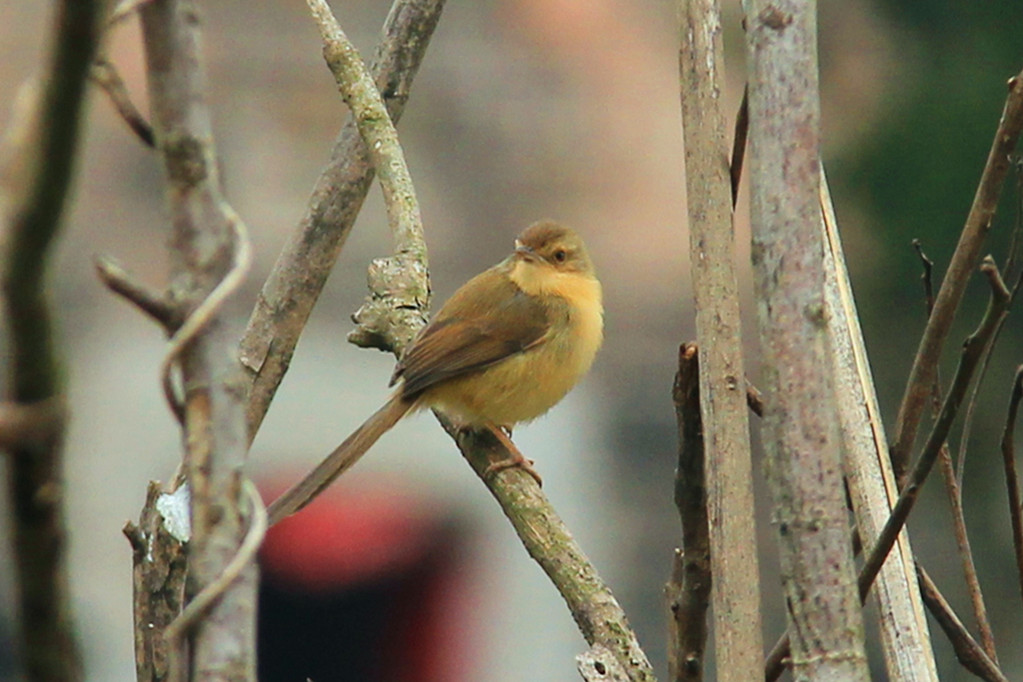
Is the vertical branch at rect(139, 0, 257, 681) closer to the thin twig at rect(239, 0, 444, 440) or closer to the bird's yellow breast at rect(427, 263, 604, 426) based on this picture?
the thin twig at rect(239, 0, 444, 440)

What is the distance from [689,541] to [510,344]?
2.48m

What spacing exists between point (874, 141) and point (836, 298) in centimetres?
503

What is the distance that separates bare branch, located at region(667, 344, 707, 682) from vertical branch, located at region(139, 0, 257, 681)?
3.16 feet

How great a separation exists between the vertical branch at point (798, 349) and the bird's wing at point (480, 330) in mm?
2329

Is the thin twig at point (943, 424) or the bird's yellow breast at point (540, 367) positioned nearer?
the thin twig at point (943, 424)

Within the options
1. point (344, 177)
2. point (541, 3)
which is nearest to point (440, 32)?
point (541, 3)

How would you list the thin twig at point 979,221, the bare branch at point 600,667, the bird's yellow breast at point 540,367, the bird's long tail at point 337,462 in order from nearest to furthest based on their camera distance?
1. the thin twig at point 979,221
2. the bare branch at point 600,667
3. the bird's long tail at point 337,462
4. the bird's yellow breast at point 540,367

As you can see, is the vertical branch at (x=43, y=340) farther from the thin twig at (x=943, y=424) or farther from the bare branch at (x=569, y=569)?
the bare branch at (x=569, y=569)

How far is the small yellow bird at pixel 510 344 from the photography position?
4.00 m

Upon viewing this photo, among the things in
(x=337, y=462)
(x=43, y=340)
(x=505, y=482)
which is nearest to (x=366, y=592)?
(x=337, y=462)

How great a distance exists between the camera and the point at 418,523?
25.0 ft

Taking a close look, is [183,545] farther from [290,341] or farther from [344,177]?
[344,177]

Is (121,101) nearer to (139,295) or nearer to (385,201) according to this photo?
(139,295)

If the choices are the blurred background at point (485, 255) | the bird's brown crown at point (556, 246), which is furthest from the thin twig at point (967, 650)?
the blurred background at point (485, 255)
